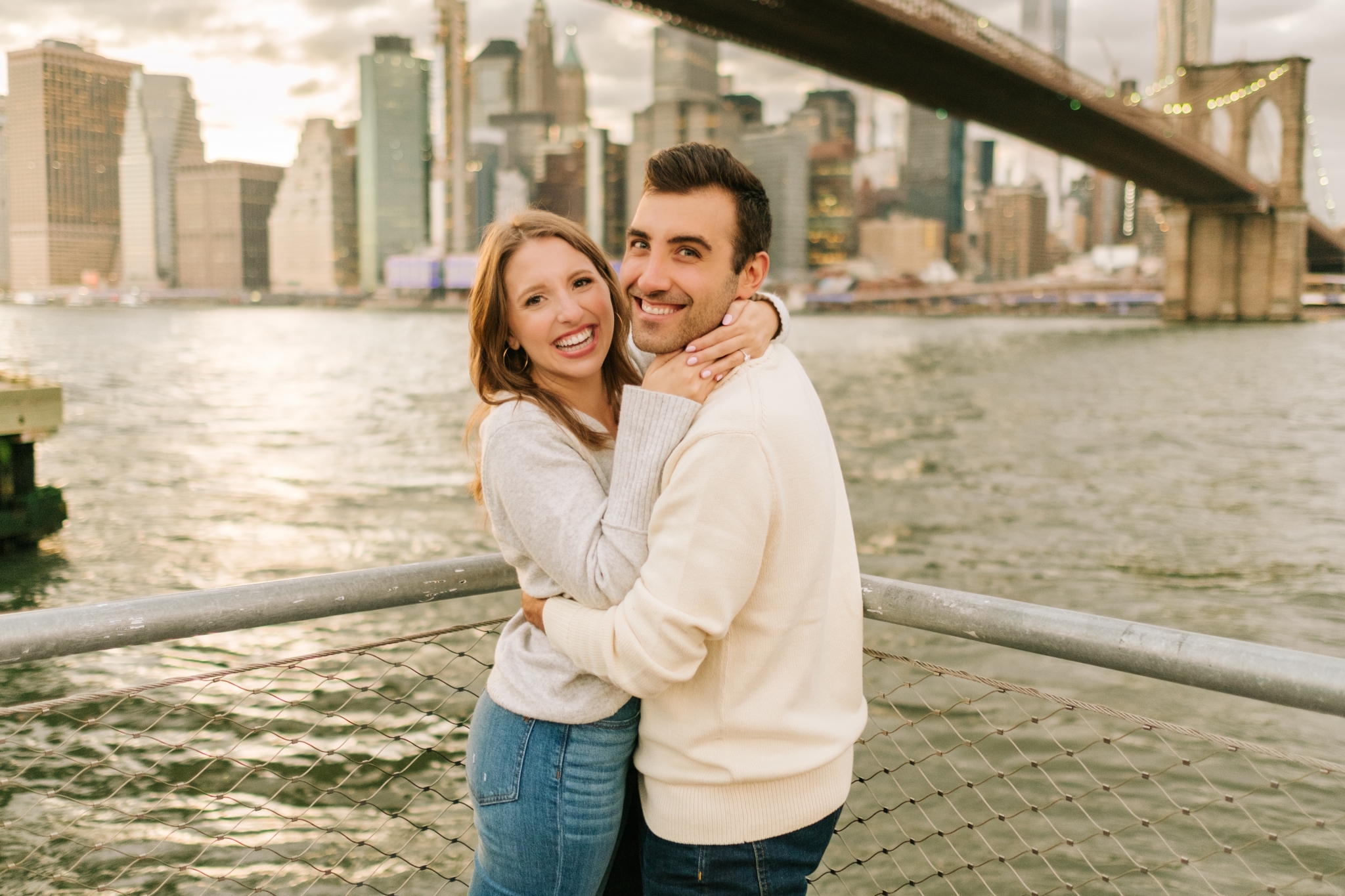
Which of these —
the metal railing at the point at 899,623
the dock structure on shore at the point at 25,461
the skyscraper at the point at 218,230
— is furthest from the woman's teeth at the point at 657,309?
the skyscraper at the point at 218,230

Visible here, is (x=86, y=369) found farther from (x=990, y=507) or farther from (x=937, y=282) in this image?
(x=937, y=282)

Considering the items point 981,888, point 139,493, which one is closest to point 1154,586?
point 981,888

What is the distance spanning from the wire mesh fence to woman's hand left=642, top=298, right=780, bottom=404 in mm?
2432

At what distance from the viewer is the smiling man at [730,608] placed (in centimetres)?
139

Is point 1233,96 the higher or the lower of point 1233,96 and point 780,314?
the higher

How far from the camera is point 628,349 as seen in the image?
74.6 inches

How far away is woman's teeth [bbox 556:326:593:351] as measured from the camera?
1.69 meters

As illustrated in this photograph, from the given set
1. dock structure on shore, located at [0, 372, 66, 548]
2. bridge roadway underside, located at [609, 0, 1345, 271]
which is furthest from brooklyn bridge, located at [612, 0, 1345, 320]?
dock structure on shore, located at [0, 372, 66, 548]

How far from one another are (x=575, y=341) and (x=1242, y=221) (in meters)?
59.8

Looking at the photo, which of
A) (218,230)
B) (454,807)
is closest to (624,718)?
(454,807)

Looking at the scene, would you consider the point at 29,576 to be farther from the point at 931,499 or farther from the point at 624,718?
the point at 624,718

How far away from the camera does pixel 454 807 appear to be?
5152mm

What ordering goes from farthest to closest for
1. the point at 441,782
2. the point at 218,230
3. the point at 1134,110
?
the point at 218,230
the point at 1134,110
the point at 441,782

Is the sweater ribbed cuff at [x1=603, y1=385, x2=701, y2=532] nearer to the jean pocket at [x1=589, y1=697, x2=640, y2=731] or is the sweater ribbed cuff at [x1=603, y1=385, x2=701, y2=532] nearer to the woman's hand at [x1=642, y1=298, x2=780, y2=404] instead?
the woman's hand at [x1=642, y1=298, x2=780, y2=404]
